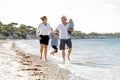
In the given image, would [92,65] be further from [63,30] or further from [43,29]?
[43,29]

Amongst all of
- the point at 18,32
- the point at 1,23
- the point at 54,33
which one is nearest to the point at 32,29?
the point at 18,32

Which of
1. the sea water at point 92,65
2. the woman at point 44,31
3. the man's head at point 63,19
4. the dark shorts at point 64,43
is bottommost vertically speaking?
the sea water at point 92,65

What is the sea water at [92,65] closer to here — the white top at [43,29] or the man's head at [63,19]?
the white top at [43,29]

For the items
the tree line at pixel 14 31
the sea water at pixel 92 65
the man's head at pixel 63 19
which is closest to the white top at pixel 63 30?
the man's head at pixel 63 19

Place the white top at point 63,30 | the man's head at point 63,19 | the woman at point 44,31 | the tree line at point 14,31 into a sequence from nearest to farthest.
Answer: the man's head at point 63,19, the white top at point 63,30, the woman at point 44,31, the tree line at point 14,31

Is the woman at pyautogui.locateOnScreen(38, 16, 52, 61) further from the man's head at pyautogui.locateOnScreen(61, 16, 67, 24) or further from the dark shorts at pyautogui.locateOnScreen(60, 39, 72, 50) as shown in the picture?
the man's head at pyautogui.locateOnScreen(61, 16, 67, 24)

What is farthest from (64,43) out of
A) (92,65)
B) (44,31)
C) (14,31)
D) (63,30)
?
(14,31)

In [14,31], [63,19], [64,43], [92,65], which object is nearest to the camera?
[63,19]

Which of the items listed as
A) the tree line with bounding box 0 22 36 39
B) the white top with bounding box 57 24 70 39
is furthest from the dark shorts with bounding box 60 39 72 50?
the tree line with bounding box 0 22 36 39

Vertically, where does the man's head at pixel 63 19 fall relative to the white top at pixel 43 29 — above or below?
above

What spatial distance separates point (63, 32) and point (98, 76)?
3.90 metres

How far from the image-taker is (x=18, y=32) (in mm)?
154375

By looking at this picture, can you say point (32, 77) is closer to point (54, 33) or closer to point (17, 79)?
point (17, 79)

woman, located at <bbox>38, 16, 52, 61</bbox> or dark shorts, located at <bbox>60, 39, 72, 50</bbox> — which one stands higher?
woman, located at <bbox>38, 16, 52, 61</bbox>
